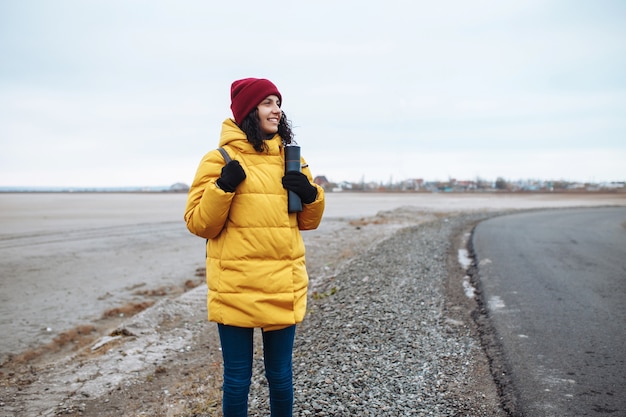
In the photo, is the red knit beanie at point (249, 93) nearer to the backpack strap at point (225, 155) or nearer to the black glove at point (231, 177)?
the backpack strap at point (225, 155)

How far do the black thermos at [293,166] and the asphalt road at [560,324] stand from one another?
2.43 m

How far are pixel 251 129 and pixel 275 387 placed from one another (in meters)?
1.56

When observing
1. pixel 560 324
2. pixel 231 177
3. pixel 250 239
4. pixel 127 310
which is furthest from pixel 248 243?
pixel 127 310

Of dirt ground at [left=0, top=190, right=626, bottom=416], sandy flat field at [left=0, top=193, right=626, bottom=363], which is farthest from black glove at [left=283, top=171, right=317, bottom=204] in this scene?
sandy flat field at [left=0, top=193, right=626, bottom=363]

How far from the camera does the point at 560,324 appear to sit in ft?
18.5

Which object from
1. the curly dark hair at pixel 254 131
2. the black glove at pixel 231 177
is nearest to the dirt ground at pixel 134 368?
the black glove at pixel 231 177

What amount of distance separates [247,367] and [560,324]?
4.49m

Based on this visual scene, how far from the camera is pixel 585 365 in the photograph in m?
4.37

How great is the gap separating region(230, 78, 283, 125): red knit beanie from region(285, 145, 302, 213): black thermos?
0.33 meters

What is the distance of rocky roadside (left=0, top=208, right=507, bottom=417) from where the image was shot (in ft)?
12.6

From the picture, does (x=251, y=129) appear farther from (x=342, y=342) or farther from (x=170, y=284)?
(x=170, y=284)

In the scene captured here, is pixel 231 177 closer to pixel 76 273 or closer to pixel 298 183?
pixel 298 183

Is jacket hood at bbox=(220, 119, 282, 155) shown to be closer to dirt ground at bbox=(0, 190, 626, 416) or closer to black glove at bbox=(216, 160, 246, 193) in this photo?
black glove at bbox=(216, 160, 246, 193)

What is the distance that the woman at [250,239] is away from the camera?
262cm
